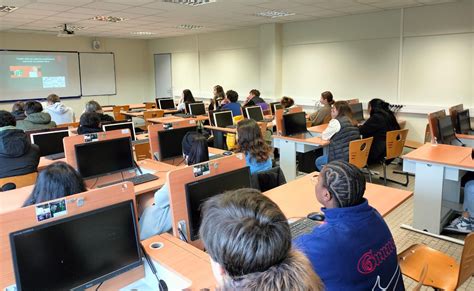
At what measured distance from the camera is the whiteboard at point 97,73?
1155 centimetres

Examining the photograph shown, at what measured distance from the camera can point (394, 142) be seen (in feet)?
16.1

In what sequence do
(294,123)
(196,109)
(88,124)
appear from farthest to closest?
(196,109) → (294,123) → (88,124)

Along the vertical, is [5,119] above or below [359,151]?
above

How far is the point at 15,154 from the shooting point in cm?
338

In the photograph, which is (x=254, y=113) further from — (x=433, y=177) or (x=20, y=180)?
(x=20, y=180)

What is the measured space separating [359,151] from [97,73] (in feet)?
32.2

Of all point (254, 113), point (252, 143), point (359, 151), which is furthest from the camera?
point (254, 113)

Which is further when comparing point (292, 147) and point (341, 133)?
point (292, 147)

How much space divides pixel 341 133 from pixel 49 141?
3.46 m

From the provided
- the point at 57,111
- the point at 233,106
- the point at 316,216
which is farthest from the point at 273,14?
the point at 316,216

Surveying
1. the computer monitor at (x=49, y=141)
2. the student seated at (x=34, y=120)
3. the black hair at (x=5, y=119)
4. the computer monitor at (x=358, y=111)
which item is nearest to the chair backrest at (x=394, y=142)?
the computer monitor at (x=358, y=111)

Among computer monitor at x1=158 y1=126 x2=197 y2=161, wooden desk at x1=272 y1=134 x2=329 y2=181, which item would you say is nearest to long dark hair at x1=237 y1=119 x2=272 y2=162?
computer monitor at x1=158 y1=126 x2=197 y2=161

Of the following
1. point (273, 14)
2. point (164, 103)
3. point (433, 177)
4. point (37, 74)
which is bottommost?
point (433, 177)

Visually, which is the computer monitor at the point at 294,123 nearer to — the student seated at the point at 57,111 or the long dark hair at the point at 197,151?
the long dark hair at the point at 197,151
